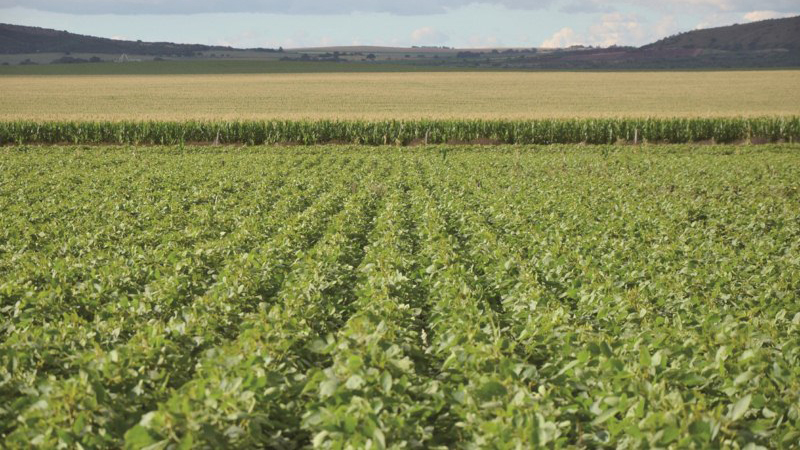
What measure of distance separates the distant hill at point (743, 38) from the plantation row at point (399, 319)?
17827 centimetres

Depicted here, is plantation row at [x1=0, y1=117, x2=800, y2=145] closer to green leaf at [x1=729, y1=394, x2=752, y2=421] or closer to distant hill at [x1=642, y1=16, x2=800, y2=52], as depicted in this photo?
green leaf at [x1=729, y1=394, x2=752, y2=421]

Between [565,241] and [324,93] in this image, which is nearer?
[565,241]

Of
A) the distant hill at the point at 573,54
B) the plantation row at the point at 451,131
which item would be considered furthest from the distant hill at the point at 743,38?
the plantation row at the point at 451,131

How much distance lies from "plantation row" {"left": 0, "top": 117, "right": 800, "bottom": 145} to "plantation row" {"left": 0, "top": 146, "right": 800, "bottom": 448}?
1942 centimetres

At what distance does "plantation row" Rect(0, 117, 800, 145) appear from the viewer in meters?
37.3

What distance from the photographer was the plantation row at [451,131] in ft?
123

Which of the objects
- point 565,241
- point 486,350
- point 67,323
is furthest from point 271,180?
point 486,350

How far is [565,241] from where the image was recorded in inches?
449

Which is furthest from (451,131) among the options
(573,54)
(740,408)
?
(573,54)

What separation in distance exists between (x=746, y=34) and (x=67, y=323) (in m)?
207

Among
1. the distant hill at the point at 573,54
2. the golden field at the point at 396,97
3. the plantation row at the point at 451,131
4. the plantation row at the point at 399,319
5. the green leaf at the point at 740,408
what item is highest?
the distant hill at the point at 573,54

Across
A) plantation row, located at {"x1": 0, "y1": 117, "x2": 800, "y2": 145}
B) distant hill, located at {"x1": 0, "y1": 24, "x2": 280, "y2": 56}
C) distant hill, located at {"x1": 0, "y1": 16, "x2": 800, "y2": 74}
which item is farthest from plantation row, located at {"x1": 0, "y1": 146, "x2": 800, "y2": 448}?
distant hill, located at {"x1": 0, "y1": 24, "x2": 280, "y2": 56}

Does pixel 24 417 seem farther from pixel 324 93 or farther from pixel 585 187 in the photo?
pixel 324 93

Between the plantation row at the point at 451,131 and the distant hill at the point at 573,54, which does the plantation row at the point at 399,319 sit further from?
the distant hill at the point at 573,54
